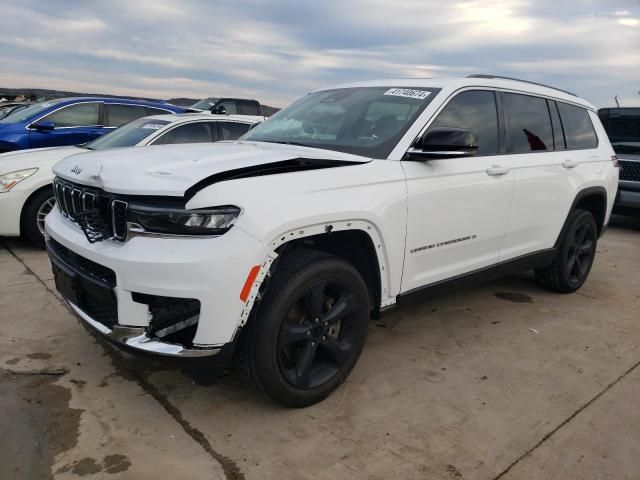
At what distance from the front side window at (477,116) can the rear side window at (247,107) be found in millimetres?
13262

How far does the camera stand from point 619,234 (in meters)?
8.11

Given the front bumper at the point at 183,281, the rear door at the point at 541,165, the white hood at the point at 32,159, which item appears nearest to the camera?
the front bumper at the point at 183,281

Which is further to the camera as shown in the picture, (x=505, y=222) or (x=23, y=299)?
(x=23, y=299)

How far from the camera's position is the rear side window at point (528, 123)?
3943mm

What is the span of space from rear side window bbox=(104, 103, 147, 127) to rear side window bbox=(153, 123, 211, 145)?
2700 millimetres

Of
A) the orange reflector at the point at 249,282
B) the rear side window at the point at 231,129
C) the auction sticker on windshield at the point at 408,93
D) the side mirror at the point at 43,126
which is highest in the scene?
the auction sticker on windshield at the point at 408,93

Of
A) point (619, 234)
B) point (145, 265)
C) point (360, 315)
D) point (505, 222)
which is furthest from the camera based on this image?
point (619, 234)

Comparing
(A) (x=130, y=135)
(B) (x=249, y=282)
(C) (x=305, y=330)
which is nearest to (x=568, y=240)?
(C) (x=305, y=330)

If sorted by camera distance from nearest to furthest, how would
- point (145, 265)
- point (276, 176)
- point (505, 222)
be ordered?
point (145, 265) → point (276, 176) → point (505, 222)

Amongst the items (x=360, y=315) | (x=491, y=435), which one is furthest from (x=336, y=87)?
(x=491, y=435)

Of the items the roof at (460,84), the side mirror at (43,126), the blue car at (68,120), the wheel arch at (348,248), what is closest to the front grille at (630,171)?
the roof at (460,84)

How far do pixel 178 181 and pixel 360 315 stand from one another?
1.23m

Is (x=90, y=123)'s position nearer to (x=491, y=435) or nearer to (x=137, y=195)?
(x=137, y=195)

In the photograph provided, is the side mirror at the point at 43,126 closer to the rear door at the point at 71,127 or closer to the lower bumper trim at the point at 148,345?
the rear door at the point at 71,127
